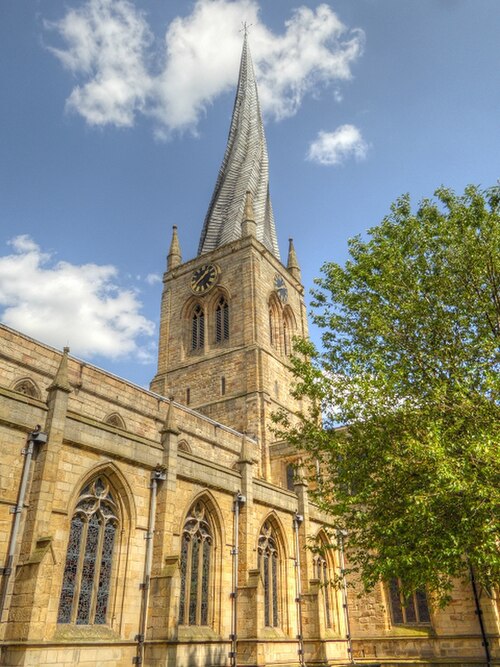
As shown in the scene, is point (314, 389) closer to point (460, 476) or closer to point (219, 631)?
point (460, 476)

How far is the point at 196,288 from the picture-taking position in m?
39.7

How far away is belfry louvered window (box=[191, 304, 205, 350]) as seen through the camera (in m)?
38.0

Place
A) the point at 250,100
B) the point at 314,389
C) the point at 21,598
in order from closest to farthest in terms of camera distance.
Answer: the point at 21,598 → the point at 314,389 → the point at 250,100

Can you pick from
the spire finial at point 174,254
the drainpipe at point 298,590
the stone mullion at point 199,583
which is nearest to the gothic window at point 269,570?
the drainpipe at point 298,590

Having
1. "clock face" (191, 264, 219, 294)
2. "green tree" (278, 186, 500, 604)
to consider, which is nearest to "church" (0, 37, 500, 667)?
"green tree" (278, 186, 500, 604)

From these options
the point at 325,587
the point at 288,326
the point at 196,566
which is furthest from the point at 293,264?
the point at 196,566

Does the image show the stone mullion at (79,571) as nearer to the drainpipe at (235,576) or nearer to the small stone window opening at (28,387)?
the drainpipe at (235,576)

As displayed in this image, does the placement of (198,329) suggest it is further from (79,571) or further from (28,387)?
(79,571)

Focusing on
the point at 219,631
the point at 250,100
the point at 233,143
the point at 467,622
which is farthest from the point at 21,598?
the point at 250,100

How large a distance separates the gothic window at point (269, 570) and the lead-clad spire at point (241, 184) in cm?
2748

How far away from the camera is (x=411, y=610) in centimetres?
2250

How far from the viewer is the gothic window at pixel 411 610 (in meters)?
22.2

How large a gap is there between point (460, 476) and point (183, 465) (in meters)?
8.54

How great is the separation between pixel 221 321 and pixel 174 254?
931cm
